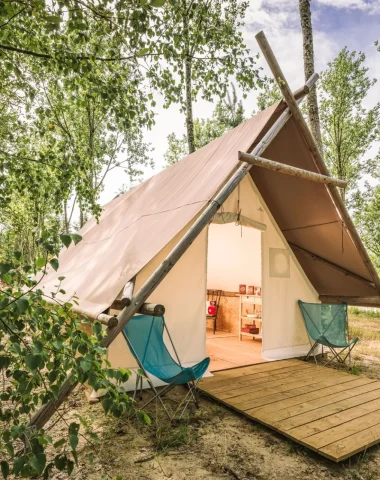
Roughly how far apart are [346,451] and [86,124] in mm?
12496

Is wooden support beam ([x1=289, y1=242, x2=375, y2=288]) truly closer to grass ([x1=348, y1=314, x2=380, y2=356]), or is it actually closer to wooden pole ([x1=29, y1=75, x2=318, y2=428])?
grass ([x1=348, y1=314, x2=380, y2=356])

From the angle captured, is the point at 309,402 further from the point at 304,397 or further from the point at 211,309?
the point at 211,309

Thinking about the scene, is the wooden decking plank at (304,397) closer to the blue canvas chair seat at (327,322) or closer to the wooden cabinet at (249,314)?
the blue canvas chair seat at (327,322)

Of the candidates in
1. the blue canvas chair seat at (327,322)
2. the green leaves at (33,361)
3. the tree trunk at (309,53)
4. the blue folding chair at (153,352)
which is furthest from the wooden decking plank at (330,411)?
the tree trunk at (309,53)

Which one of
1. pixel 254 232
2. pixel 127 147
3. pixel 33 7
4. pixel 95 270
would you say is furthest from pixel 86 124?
pixel 33 7

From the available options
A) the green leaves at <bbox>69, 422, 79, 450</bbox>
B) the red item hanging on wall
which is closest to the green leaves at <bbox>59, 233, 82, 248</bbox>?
the green leaves at <bbox>69, 422, 79, 450</bbox>

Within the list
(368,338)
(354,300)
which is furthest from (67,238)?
(368,338)

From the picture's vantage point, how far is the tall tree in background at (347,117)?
11391 millimetres

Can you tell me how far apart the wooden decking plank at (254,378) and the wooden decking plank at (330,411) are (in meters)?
0.83

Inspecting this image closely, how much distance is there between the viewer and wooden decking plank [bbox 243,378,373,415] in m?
2.95

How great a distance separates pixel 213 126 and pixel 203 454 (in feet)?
46.3

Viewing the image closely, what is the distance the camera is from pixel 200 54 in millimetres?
2457

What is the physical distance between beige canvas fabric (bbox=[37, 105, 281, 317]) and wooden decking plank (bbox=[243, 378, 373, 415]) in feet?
5.46

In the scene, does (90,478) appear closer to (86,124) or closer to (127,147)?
(86,124)
